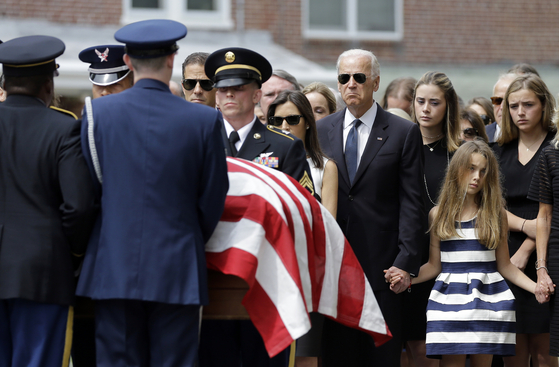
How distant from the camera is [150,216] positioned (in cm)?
314

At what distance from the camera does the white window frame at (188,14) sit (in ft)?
39.8

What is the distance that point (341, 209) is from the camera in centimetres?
482

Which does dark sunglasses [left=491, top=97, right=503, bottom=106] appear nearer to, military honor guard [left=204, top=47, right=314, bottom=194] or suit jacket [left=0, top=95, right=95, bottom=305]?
military honor guard [left=204, top=47, right=314, bottom=194]

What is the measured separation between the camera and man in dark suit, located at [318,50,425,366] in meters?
4.69

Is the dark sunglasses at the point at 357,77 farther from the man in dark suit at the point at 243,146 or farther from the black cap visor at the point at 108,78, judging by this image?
the black cap visor at the point at 108,78

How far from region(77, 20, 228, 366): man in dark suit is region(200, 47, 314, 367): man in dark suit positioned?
0.84 meters

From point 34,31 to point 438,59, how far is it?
6.70 meters

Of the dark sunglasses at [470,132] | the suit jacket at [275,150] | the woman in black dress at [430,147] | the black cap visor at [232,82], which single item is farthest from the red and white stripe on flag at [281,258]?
the dark sunglasses at [470,132]

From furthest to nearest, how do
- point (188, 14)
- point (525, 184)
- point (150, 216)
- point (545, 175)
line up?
point (188, 14)
point (525, 184)
point (545, 175)
point (150, 216)

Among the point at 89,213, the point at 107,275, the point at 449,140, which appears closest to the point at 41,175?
the point at 89,213

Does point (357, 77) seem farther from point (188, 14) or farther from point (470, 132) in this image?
point (188, 14)

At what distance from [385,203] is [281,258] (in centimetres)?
154

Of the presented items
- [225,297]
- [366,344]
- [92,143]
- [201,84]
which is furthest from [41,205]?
[366,344]

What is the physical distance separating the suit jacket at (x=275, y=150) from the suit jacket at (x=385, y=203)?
617 mm
